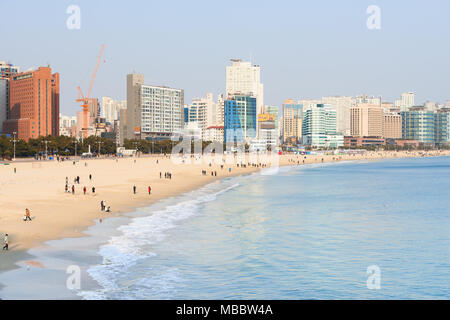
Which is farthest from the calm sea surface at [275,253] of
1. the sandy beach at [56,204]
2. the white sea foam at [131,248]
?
the sandy beach at [56,204]

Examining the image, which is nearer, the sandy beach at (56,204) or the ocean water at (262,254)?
the ocean water at (262,254)

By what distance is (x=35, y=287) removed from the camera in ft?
78.2

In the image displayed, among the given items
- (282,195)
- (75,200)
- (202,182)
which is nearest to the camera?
(75,200)

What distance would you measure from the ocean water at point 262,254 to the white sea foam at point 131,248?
6 centimetres

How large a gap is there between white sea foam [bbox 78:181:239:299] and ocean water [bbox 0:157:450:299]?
6 cm

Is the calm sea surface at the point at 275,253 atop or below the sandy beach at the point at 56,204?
below

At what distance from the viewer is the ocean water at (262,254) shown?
25266 millimetres

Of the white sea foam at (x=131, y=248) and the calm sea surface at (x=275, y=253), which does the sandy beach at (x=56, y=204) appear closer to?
the white sea foam at (x=131, y=248)

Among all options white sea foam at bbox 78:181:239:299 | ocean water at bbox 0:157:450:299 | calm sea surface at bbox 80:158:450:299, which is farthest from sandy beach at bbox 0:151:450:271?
calm sea surface at bbox 80:158:450:299

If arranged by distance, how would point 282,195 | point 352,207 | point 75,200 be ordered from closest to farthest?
point 75,200, point 352,207, point 282,195

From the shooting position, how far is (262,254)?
33.0m

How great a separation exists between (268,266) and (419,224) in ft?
79.3
